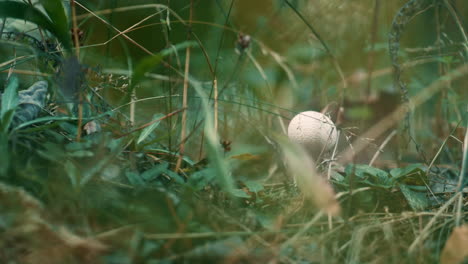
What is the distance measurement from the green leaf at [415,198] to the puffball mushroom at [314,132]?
0.85 ft

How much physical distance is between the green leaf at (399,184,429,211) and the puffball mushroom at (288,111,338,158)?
0.26 meters

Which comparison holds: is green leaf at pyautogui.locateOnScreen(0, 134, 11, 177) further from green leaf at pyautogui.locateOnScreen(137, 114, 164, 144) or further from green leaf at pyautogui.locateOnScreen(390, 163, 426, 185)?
green leaf at pyautogui.locateOnScreen(390, 163, 426, 185)

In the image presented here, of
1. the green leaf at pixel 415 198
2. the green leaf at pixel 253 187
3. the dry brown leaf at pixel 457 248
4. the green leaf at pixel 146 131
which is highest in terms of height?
the green leaf at pixel 146 131

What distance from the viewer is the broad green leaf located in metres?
0.92

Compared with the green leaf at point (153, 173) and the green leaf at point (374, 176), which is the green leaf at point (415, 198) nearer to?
the green leaf at point (374, 176)

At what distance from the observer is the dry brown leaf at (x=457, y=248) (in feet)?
2.00

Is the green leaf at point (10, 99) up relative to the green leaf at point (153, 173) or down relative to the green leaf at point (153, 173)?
up

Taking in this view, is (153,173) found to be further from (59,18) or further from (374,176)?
(374,176)

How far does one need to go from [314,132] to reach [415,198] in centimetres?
33

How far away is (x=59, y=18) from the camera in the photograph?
0.93m

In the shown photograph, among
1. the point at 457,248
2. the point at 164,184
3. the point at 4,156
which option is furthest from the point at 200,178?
the point at 457,248

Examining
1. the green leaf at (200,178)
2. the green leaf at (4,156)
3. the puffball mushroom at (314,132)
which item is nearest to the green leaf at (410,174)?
the puffball mushroom at (314,132)

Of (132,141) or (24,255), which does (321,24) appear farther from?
(24,255)

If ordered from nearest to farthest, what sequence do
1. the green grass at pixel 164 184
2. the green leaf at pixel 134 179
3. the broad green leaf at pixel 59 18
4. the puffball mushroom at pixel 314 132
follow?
the green grass at pixel 164 184, the green leaf at pixel 134 179, the broad green leaf at pixel 59 18, the puffball mushroom at pixel 314 132
